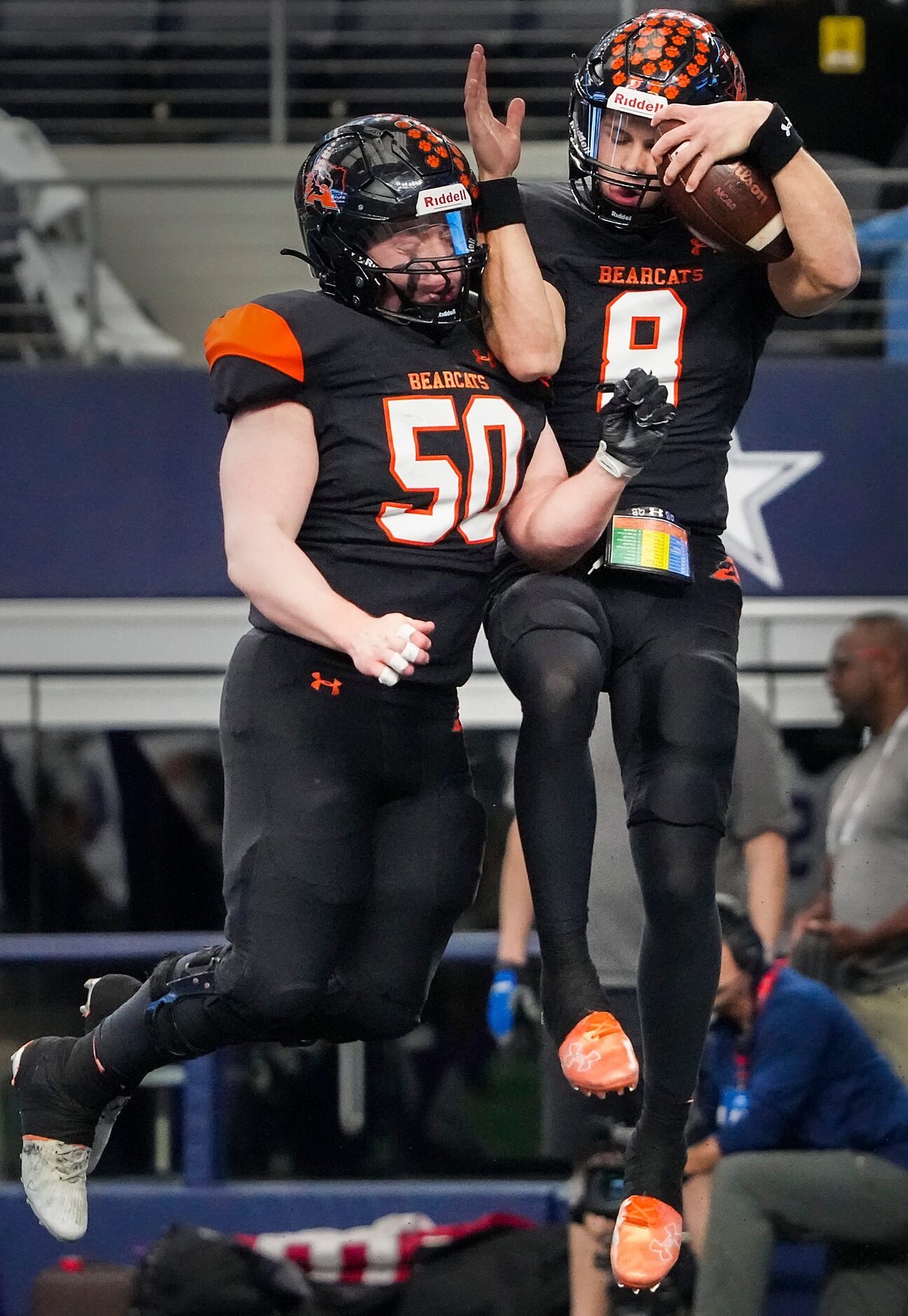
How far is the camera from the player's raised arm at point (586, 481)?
8.23 feet

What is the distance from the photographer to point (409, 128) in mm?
2670

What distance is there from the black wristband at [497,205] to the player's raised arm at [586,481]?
0.30 m

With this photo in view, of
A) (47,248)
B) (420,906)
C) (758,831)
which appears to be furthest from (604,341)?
(47,248)

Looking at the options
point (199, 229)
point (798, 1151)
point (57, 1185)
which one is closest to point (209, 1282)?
point (798, 1151)

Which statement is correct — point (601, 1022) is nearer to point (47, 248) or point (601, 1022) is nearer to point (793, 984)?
point (793, 984)

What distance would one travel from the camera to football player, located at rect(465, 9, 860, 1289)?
8.37ft

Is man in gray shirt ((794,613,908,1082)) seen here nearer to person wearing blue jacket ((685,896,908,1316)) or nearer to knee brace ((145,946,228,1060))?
person wearing blue jacket ((685,896,908,1316))

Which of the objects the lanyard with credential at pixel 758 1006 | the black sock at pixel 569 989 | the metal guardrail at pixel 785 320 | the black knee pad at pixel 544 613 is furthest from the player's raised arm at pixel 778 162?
the metal guardrail at pixel 785 320

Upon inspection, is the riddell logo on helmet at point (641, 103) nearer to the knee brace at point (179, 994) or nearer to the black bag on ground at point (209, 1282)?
the knee brace at point (179, 994)

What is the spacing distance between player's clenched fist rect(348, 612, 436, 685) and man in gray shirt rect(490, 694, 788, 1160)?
121 cm

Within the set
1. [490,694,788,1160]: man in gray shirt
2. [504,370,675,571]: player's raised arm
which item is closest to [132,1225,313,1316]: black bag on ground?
[490,694,788,1160]: man in gray shirt

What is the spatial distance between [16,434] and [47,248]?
0.80 m

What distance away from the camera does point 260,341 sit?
8.34 ft

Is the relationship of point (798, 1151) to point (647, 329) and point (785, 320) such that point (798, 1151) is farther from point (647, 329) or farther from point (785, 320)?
point (785, 320)
